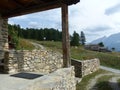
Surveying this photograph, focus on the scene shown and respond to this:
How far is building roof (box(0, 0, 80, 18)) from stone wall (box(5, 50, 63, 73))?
6.60 ft

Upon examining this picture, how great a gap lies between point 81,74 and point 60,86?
37.4 ft

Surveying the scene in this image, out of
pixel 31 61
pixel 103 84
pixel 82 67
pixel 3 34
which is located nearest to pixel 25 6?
pixel 3 34

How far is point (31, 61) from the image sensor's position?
11172 mm

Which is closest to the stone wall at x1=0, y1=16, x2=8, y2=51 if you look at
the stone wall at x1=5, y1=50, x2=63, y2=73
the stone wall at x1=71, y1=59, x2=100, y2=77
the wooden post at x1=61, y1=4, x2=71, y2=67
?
the stone wall at x1=5, y1=50, x2=63, y2=73

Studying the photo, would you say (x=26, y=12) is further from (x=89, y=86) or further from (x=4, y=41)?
(x=89, y=86)

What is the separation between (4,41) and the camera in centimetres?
1214

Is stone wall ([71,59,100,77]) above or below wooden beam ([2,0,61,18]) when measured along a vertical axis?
below

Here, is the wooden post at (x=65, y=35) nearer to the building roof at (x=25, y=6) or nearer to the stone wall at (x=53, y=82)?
the building roof at (x=25, y=6)

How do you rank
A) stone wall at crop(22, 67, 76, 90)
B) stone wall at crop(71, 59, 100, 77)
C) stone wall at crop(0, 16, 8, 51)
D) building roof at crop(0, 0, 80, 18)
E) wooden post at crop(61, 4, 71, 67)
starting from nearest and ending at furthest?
stone wall at crop(22, 67, 76, 90) < wooden post at crop(61, 4, 71, 67) < building roof at crop(0, 0, 80, 18) < stone wall at crop(0, 16, 8, 51) < stone wall at crop(71, 59, 100, 77)

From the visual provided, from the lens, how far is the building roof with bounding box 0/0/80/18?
392 inches

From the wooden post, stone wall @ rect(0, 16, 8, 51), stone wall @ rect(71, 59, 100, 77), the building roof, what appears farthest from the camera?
stone wall @ rect(71, 59, 100, 77)

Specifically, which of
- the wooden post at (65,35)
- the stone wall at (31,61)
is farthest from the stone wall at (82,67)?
the wooden post at (65,35)

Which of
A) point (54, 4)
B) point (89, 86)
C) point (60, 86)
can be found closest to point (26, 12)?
point (54, 4)

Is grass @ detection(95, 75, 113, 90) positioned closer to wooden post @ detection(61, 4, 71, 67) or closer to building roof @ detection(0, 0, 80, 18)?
wooden post @ detection(61, 4, 71, 67)
